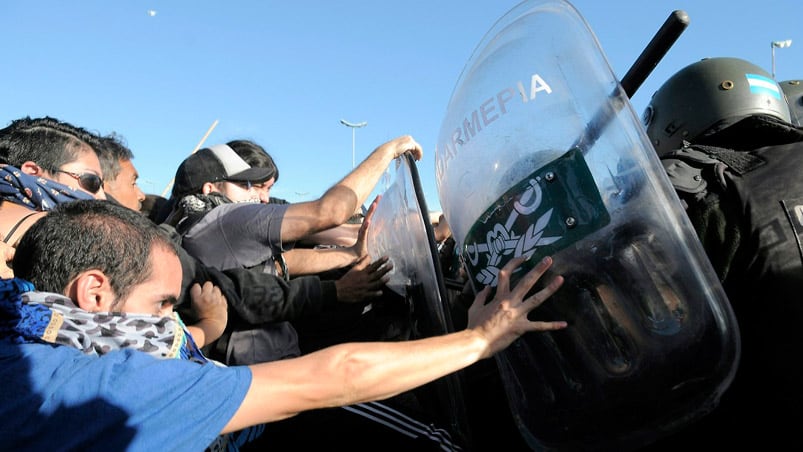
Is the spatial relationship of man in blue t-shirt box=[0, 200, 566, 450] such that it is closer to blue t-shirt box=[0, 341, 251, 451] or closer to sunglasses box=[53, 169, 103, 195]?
blue t-shirt box=[0, 341, 251, 451]

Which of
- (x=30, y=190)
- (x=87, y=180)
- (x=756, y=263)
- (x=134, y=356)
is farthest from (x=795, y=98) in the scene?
(x=30, y=190)

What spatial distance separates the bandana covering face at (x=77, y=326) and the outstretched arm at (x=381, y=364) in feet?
0.92

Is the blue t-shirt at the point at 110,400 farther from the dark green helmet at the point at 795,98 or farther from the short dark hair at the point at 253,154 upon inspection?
the dark green helmet at the point at 795,98

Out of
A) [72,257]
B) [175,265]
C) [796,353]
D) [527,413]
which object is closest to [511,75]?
[527,413]

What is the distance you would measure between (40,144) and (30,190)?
34 cm

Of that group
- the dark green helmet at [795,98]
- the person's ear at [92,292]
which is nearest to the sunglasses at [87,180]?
the person's ear at [92,292]

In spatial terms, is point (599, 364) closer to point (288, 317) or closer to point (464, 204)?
point (464, 204)

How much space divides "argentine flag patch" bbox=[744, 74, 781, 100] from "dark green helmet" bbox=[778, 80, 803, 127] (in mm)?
864

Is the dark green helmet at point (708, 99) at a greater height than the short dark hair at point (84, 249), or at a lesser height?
greater

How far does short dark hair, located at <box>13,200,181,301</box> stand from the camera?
1.43m

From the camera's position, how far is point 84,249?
1.44 m

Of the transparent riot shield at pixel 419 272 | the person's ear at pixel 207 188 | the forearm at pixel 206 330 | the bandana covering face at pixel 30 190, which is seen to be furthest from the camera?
the person's ear at pixel 207 188

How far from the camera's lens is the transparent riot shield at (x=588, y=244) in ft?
3.94

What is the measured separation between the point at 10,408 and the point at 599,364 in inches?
50.6
